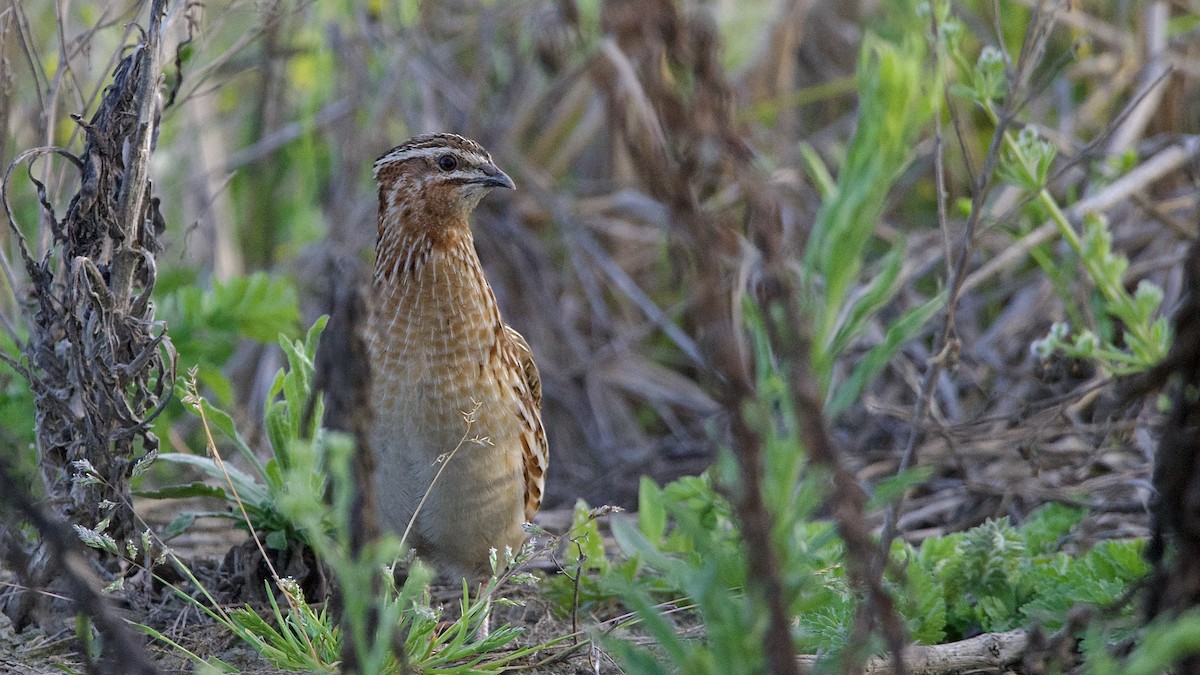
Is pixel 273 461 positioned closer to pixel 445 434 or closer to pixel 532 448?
pixel 445 434

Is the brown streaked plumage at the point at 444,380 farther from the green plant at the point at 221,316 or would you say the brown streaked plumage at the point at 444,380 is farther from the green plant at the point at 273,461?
the green plant at the point at 221,316

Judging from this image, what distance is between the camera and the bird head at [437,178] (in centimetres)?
383

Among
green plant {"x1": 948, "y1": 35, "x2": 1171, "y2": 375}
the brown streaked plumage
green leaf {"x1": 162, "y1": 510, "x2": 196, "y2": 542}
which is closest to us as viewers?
green plant {"x1": 948, "y1": 35, "x2": 1171, "y2": 375}

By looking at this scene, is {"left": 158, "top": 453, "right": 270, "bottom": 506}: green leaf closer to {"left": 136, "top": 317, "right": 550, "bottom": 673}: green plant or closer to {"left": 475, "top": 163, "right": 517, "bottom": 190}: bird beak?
{"left": 136, "top": 317, "right": 550, "bottom": 673}: green plant

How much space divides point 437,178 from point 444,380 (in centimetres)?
73

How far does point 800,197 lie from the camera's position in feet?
22.5

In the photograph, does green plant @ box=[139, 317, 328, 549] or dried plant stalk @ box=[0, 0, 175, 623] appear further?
green plant @ box=[139, 317, 328, 549]

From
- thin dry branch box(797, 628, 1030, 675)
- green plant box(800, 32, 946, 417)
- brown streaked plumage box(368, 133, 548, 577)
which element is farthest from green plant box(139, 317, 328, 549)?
green plant box(800, 32, 946, 417)

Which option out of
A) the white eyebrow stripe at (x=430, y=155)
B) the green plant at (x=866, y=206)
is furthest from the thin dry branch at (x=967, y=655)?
the white eyebrow stripe at (x=430, y=155)

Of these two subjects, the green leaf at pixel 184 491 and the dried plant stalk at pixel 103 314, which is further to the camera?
the green leaf at pixel 184 491

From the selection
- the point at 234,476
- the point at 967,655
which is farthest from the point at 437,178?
the point at 967,655

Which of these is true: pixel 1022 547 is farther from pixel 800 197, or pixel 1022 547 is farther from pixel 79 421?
pixel 800 197

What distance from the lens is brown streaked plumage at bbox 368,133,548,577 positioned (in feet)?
11.6

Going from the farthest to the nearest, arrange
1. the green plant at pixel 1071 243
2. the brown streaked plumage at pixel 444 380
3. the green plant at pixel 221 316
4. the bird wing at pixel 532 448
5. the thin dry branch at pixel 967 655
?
the green plant at pixel 221 316, the bird wing at pixel 532 448, the brown streaked plumage at pixel 444 380, the green plant at pixel 1071 243, the thin dry branch at pixel 967 655
